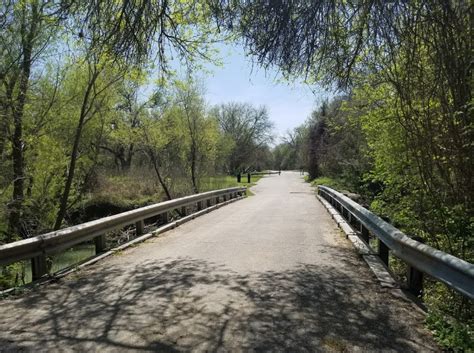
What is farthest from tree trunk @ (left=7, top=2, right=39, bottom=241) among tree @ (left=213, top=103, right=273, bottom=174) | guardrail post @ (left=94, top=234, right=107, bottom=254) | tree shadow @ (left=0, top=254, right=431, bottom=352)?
tree @ (left=213, top=103, right=273, bottom=174)

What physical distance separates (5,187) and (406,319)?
1219 cm

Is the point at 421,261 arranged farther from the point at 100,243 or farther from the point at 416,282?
the point at 100,243

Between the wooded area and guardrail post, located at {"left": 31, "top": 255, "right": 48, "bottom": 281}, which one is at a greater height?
the wooded area

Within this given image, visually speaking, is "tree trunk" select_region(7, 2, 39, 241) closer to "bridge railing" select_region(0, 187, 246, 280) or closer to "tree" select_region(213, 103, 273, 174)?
"bridge railing" select_region(0, 187, 246, 280)

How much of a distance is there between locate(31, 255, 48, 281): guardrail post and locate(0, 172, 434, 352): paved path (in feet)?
1.53

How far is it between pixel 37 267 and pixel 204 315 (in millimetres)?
3174

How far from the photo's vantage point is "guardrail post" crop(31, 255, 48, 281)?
6496 millimetres

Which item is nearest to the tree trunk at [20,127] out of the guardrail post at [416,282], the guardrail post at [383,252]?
the guardrail post at [383,252]

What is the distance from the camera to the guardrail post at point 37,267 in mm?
6496

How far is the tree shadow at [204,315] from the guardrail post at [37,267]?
45cm

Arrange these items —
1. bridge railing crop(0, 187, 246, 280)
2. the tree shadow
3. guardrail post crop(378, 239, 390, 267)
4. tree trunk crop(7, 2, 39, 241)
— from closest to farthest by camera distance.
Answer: the tree shadow → bridge railing crop(0, 187, 246, 280) → guardrail post crop(378, 239, 390, 267) → tree trunk crop(7, 2, 39, 241)

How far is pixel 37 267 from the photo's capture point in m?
6.56

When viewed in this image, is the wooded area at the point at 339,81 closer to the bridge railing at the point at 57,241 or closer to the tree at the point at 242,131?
the bridge railing at the point at 57,241

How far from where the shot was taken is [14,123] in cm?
1339
